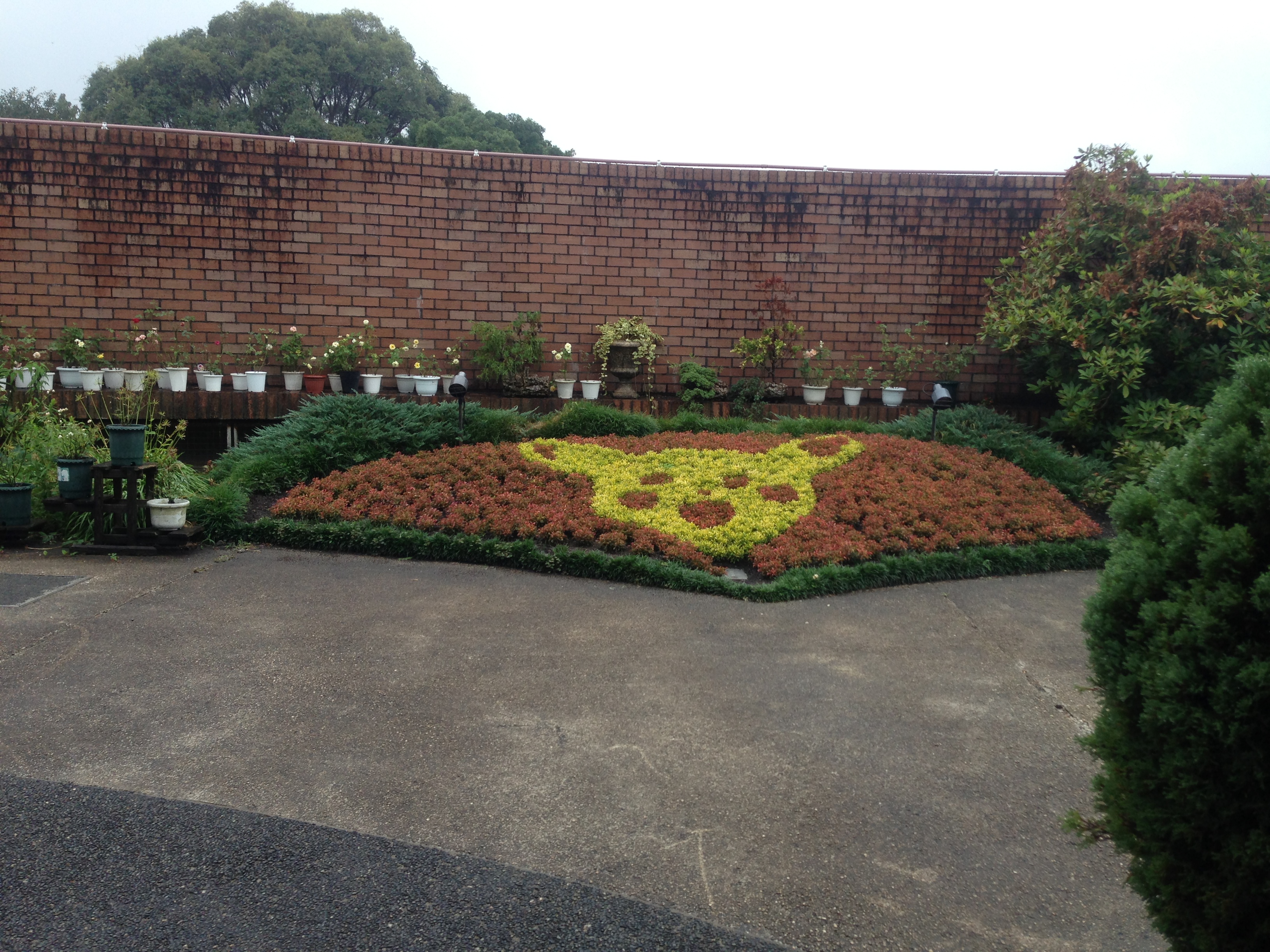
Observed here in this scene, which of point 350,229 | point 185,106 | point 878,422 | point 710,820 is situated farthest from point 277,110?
point 710,820

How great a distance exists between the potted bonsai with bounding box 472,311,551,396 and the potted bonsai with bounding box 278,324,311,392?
1.81 m

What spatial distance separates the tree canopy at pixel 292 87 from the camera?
99.1 ft

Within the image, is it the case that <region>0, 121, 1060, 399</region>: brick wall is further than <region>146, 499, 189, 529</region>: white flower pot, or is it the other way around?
<region>0, 121, 1060, 399</region>: brick wall

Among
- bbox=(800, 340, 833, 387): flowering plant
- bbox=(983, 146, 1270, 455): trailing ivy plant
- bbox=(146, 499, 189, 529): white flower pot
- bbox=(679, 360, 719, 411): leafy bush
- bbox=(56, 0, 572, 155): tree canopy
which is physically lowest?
bbox=(146, 499, 189, 529): white flower pot

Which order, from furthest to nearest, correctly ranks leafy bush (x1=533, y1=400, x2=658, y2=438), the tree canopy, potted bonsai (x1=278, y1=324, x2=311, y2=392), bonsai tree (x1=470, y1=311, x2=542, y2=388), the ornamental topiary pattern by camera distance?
the tree canopy
bonsai tree (x1=470, y1=311, x2=542, y2=388)
potted bonsai (x1=278, y1=324, x2=311, y2=392)
leafy bush (x1=533, y1=400, x2=658, y2=438)
the ornamental topiary pattern

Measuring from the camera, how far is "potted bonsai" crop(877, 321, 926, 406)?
1012 centimetres

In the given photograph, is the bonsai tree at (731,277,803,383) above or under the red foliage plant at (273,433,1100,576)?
above

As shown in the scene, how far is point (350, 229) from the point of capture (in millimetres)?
9945

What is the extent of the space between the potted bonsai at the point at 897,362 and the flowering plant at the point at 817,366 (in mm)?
608

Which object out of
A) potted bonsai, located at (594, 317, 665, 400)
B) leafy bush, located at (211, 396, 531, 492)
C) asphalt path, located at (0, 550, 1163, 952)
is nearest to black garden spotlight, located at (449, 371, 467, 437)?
leafy bush, located at (211, 396, 531, 492)

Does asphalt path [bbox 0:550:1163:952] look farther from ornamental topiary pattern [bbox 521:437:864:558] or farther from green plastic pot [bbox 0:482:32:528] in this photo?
green plastic pot [bbox 0:482:32:528]

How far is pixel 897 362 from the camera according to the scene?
401 inches

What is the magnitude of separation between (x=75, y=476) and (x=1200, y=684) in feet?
21.1

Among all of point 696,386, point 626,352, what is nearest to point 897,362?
point 696,386
